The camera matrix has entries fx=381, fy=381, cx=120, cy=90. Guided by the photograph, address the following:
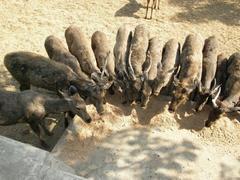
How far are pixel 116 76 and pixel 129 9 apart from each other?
5007 millimetres

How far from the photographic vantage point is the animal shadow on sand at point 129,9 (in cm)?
1426

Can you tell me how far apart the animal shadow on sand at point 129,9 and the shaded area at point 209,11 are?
138 cm

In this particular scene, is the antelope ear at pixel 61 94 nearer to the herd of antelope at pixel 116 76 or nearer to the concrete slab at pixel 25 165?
the herd of antelope at pixel 116 76

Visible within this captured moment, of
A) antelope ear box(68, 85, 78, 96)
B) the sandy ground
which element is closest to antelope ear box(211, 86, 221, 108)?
the sandy ground

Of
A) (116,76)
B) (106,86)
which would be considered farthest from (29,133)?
(116,76)

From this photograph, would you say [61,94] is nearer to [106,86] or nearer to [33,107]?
[33,107]

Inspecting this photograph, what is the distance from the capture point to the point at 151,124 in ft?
31.3

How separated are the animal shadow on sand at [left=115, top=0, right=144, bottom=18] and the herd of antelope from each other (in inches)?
107

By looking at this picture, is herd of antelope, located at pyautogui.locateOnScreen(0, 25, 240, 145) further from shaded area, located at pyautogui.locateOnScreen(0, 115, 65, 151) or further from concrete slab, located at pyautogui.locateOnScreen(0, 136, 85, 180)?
concrete slab, located at pyautogui.locateOnScreen(0, 136, 85, 180)

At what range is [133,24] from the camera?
13789 mm

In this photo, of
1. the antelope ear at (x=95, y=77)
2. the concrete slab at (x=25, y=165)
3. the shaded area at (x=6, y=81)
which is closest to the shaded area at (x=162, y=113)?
the antelope ear at (x=95, y=77)

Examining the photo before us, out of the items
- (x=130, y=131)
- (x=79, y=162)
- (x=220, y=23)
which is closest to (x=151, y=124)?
(x=130, y=131)

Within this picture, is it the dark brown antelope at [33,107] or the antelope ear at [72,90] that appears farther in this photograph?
the antelope ear at [72,90]

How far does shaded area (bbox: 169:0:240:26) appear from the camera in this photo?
14.3 metres
